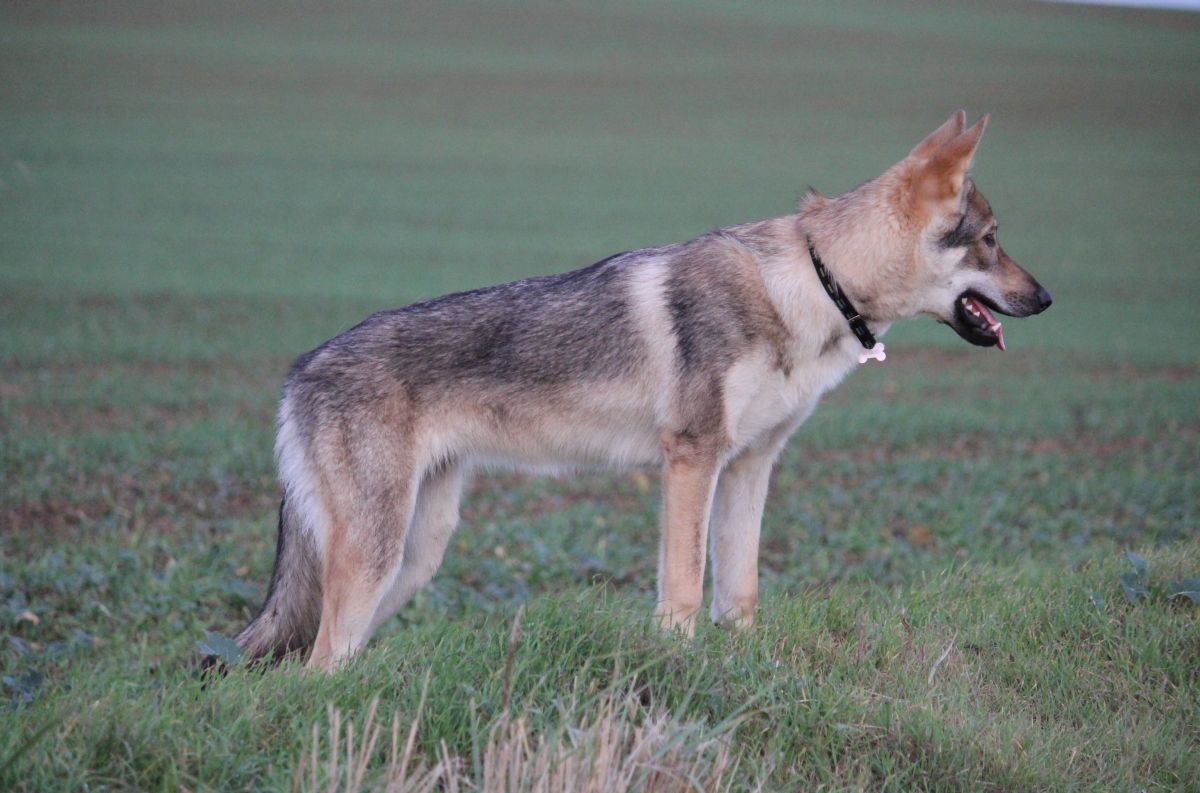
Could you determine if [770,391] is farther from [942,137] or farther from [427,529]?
[427,529]

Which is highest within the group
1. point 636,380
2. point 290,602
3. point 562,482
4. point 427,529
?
point 636,380

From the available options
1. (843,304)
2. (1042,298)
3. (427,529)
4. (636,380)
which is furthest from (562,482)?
(1042,298)

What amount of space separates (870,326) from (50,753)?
139 inches

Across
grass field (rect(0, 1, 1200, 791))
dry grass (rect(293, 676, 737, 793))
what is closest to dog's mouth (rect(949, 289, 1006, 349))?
grass field (rect(0, 1, 1200, 791))

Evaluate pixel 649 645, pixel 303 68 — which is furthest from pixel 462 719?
pixel 303 68

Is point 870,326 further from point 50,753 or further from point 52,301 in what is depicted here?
point 52,301

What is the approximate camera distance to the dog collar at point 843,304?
5.03 meters

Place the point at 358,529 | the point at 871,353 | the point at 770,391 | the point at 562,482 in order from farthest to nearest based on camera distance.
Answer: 1. the point at 562,482
2. the point at 871,353
3. the point at 770,391
4. the point at 358,529

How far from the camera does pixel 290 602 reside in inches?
190

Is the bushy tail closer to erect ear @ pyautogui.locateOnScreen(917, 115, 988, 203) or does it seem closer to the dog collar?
the dog collar

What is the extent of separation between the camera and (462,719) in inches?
139

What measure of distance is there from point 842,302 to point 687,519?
1140mm

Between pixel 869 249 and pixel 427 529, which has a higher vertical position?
pixel 869 249

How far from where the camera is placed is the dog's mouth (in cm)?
503
